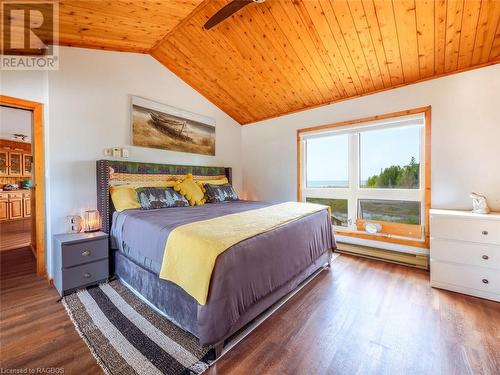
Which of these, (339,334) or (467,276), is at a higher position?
(467,276)

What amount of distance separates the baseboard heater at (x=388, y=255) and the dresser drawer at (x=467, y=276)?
0.53 metres

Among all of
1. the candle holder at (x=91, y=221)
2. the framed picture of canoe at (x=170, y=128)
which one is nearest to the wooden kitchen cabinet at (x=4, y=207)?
the candle holder at (x=91, y=221)

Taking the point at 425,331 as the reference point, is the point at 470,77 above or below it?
above

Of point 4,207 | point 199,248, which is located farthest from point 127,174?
point 4,207

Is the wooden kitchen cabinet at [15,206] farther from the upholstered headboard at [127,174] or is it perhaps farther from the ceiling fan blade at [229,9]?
the ceiling fan blade at [229,9]

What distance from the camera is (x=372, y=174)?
3.39 meters

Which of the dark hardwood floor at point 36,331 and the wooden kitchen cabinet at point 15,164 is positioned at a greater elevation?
the wooden kitchen cabinet at point 15,164

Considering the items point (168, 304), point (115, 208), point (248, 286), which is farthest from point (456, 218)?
point (115, 208)

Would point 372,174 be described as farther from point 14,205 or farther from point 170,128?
point 14,205

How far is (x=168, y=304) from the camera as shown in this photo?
1.73 meters

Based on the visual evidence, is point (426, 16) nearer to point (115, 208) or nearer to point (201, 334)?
point (201, 334)

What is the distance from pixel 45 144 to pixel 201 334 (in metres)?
2.76

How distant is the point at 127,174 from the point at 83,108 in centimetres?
94

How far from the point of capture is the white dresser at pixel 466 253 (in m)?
2.10
